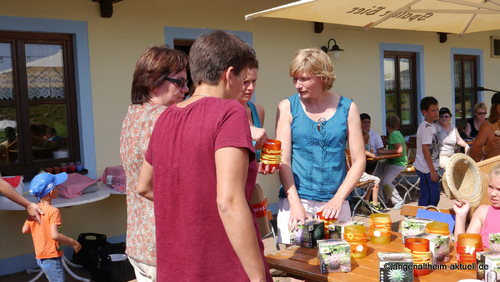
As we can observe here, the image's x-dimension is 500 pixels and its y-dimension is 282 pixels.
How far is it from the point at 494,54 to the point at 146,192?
11.7 m

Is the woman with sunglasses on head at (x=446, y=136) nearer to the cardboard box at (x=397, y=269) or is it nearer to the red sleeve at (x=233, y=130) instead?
the cardboard box at (x=397, y=269)

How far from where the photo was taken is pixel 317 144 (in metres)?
2.94

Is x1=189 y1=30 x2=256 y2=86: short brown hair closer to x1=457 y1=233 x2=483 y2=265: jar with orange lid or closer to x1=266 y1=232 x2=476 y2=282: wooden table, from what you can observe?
x1=266 y1=232 x2=476 y2=282: wooden table

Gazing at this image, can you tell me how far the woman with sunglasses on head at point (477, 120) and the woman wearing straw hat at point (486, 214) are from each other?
6.61 m

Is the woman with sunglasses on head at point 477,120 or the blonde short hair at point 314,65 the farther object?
the woman with sunglasses on head at point 477,120

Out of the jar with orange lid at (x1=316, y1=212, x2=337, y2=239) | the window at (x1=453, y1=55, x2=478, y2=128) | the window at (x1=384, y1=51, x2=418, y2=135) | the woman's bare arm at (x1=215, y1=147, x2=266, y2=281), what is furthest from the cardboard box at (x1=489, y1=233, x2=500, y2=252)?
the window at (x1=453, y1=55, x2=478, y2=128)

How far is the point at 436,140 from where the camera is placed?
20.5ft

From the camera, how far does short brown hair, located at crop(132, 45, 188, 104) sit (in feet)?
7.37

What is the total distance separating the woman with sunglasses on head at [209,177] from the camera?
5.12ft

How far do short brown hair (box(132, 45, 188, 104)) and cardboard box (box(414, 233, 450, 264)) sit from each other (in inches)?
55.7

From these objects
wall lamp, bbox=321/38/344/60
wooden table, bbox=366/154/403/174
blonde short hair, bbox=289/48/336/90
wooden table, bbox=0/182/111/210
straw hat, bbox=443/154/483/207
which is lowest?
wooden table, bbox=0/182/111/210

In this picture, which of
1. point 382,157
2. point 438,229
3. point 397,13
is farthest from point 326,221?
point 382,157

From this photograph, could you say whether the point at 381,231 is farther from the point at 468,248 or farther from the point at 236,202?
the point at 236,202

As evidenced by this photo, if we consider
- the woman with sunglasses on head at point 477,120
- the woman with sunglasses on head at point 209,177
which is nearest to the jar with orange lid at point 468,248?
the woman with sunglasses on head at point 209,177
